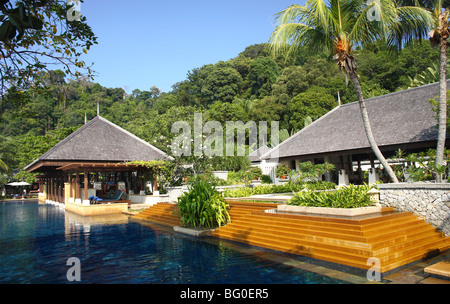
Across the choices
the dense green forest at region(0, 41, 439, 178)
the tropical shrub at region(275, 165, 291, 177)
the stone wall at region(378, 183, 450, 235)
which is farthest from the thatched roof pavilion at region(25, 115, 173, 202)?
the stone wall at region(378, 183, 450, 235)

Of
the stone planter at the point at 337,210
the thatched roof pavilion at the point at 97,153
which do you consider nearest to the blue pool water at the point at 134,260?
the stone planter at the point at 337,210

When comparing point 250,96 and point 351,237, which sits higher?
point 250,96

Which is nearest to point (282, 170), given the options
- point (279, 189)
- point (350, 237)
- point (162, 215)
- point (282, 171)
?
point (282, 171)

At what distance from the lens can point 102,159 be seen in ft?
72.5

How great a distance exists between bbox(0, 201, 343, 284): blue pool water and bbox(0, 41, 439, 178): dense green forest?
1186 cm

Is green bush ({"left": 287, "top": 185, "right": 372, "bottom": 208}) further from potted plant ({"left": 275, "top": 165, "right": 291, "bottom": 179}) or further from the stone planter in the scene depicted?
potted plant ({"left": 275, "top": 165, "right": 291, "bottom": 179})

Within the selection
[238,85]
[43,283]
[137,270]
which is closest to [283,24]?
[137,270]

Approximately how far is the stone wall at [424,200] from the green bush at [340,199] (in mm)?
647

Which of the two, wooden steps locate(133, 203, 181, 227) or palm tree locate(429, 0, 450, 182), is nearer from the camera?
palm tree locate(429, 0, 450, 182)

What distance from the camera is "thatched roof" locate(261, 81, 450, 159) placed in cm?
1549

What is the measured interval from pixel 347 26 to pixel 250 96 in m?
43.6

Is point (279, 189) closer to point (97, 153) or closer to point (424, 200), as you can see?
point (424, 200)

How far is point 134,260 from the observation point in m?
7.91

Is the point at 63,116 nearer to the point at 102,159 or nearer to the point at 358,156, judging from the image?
the point at 102,159
